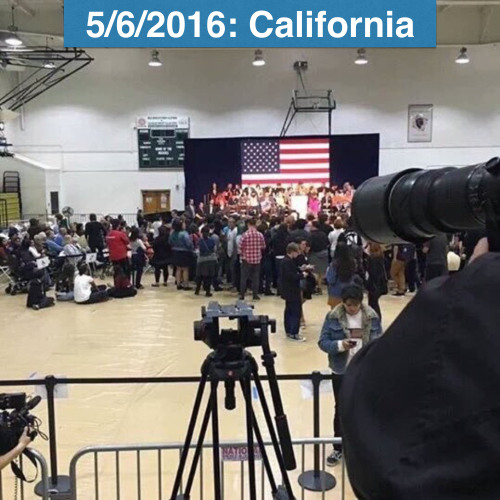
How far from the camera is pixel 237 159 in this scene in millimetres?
19891

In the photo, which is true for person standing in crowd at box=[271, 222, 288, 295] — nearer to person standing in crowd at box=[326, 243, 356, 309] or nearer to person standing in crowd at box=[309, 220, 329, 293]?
person standing in crowd at box=[309, 220, 329, 293]

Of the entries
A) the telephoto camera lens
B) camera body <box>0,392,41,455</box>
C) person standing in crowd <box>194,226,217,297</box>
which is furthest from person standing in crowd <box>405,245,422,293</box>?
the telephoto camera lens

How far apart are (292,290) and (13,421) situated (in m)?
5.11

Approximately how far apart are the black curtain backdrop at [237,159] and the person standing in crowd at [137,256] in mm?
8647

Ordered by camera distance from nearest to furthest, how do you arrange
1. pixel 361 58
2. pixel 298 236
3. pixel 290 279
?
pixel 290 279, pixel 298 236, pixel 361 58

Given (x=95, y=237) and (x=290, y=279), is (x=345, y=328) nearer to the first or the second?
(x=290, y=279)

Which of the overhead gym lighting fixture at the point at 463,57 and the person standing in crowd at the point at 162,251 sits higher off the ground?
the overhead gym lighting fixture at the point at 463,57

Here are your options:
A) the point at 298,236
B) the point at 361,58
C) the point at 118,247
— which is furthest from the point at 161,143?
the point at 298,236

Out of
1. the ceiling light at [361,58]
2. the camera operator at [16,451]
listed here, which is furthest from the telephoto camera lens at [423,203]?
the ceiling light at [361,58]

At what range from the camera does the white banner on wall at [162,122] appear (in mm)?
20375

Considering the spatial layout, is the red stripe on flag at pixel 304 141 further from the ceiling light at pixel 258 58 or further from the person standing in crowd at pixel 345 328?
the person standing in crowd at pixel 345 328

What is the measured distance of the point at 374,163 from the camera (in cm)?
1989

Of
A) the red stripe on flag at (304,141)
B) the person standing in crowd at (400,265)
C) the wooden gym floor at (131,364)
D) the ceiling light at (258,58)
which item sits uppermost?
the ceiling light at (258,58)

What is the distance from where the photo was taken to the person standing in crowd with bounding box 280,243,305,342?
293 inches
